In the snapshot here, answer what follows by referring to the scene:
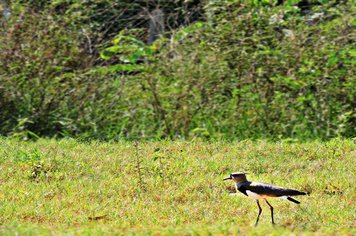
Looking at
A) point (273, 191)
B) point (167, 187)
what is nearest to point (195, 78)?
point (167, 187)

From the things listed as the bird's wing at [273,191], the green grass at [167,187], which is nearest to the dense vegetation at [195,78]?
the green grass at [167,187]

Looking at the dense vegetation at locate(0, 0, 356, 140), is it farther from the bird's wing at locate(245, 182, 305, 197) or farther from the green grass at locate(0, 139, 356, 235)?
the bird's wing at locate(245, 182, 305, 197)

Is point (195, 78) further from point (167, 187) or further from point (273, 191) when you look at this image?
point (273, 191)

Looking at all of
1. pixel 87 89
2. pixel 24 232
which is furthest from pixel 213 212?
pixel 87 89

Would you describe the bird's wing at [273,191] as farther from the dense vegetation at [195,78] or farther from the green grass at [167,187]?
the dense vegetation at [195,78]

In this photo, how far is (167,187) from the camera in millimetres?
8906

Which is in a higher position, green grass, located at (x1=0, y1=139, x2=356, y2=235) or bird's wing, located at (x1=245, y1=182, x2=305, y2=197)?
bird's wing, located at (x1=245, y1=182, x2=305, y2=197)

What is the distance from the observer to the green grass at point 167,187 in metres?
7.50

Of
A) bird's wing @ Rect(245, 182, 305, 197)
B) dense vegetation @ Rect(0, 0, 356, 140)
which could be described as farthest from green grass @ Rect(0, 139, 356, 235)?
dense vegetation @ Rect(0, 0, 356, 140)

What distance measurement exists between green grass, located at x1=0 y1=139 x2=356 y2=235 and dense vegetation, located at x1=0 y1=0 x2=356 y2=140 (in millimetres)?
957

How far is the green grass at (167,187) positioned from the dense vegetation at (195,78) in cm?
96

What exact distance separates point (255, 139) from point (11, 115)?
3.20 metres

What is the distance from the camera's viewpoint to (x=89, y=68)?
12.7 metres

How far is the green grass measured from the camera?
7504 mm
